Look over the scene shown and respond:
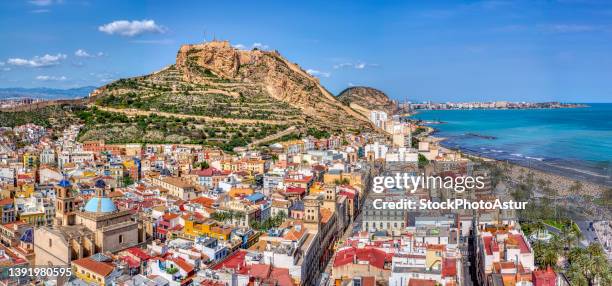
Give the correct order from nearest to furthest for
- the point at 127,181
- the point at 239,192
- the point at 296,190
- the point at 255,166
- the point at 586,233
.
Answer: the point at 586,233
the point at 239,192
the point at 296,190
the point at 127,181
the point at 255,166

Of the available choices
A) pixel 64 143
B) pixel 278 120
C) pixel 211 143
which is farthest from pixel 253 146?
pixel 64 143

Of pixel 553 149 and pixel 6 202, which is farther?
pixel 553 149

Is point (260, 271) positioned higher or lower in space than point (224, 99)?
lower

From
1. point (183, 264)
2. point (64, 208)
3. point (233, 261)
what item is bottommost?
point (233, 261)

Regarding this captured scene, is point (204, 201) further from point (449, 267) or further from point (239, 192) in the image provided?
point (449, 267)

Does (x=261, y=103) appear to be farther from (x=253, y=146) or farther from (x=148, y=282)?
(x=148, y=282)

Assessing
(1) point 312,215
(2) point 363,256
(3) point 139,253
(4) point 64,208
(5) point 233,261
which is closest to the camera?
(2) point 363,256

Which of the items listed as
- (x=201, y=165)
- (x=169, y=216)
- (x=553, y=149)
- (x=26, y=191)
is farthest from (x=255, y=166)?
(x=553, y=149)

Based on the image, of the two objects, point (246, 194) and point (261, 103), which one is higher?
point (261, 103)

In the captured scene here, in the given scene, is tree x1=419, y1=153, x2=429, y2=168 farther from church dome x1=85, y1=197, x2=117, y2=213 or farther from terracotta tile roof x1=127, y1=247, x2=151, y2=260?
terracotta tile roof x1=127, y1=247, x2=151, y2=260
